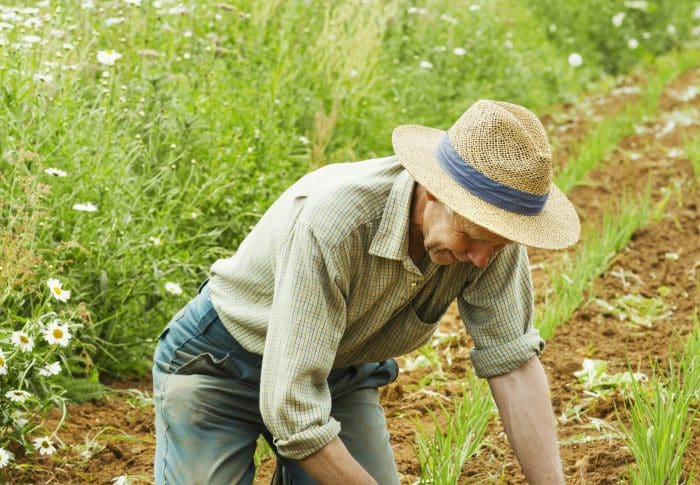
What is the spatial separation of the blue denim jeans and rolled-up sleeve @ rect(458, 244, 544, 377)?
43cm

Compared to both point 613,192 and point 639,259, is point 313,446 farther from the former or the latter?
point 613,192

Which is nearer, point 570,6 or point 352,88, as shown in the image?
point 352,88

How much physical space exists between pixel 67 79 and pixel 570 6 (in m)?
7.24

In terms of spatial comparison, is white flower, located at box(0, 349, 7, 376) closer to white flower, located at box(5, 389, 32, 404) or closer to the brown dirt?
white flower, located at box(5, 389, 32, 404)

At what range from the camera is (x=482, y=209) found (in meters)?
2.36

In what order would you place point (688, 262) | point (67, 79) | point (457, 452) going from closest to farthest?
point (457, 452) < point (67, 79) < point (688, 262)

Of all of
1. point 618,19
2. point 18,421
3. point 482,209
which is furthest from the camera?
point 618,19

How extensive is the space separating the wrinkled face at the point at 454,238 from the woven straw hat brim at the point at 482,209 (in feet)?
0.15

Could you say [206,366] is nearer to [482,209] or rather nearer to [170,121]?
[482,209]

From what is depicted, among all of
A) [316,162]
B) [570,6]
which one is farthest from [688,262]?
[570,6]

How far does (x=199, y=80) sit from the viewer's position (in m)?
5.49

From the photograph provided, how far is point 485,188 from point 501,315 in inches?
18.3

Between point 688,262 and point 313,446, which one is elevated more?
point 313,446

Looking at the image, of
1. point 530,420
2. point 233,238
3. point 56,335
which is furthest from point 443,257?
point 233,238
